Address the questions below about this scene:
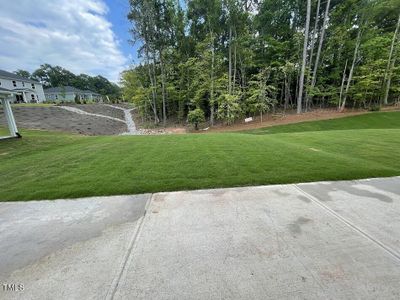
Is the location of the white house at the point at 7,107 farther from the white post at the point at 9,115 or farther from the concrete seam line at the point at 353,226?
the concrete seam line at the point at 353,226

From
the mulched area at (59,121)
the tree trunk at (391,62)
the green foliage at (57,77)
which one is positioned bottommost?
the mulched area at (59,121)

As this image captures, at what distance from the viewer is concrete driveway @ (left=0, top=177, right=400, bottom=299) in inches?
55.7

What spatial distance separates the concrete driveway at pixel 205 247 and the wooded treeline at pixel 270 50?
594 inches

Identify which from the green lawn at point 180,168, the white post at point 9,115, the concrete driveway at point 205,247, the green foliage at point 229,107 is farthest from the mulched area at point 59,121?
the concrete driveway at point 205,247

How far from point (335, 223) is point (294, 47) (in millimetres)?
20599

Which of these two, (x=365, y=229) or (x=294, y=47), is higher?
(x=294, y=47)

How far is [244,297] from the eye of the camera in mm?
1329

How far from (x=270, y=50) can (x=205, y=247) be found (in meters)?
21.1

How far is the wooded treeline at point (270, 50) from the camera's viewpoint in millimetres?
16375

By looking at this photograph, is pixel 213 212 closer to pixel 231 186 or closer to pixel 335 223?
pixel 231 186

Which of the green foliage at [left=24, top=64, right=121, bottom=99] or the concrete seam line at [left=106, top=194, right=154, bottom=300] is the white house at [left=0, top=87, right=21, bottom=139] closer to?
the concrete seam line at [left=106, top=194, right=154, bottom=300]

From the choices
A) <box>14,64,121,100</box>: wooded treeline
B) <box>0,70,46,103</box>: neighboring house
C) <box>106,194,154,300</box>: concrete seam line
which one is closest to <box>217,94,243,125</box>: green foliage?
<box>106,194,154,300</box>: concrete seam line

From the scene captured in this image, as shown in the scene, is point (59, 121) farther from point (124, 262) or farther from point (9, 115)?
point (124, 262)

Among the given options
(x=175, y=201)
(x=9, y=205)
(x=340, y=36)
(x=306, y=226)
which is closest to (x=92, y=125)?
(x=9, y=205)
